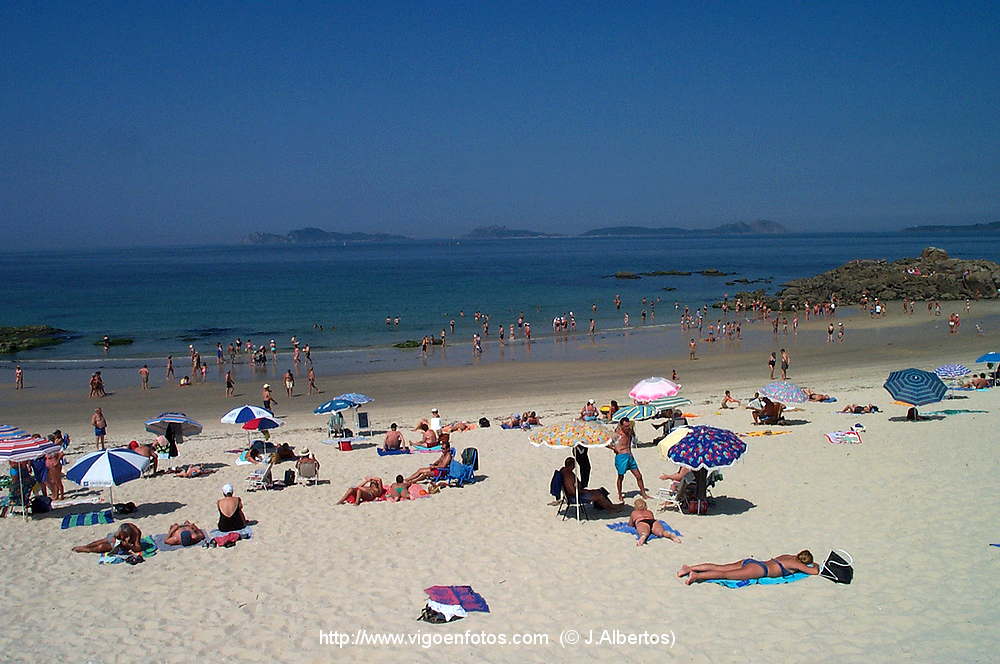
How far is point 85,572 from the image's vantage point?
9.33 meters

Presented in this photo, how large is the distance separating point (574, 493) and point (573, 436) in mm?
805

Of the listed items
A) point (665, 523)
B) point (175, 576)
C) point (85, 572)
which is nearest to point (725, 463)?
point (665, 523)

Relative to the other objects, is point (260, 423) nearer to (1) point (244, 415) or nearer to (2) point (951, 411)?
(1) point (244, 415)

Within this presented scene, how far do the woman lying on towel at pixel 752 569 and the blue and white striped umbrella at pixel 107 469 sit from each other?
824 centimetres

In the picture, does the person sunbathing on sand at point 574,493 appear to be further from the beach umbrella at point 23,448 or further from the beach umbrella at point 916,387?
the beach umbrella at point 23,448

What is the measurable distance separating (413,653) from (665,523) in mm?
4596

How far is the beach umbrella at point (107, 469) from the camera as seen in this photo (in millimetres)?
11383

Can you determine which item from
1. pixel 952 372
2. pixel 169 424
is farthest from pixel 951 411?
pixel 169 424

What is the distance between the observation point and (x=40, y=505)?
11883mm

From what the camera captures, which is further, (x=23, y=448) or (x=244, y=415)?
(x=244, y=415)

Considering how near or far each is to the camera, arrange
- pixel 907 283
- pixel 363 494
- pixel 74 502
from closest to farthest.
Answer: pixel 363 494
pixel 74 502
pixel 907 283

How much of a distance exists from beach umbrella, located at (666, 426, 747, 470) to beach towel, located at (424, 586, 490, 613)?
Answer: 146 inches

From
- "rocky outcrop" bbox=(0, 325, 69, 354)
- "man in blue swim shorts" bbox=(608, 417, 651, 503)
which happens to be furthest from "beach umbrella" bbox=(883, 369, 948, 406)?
"rocky outcrop" bbox=(0, 325, 69, 354)

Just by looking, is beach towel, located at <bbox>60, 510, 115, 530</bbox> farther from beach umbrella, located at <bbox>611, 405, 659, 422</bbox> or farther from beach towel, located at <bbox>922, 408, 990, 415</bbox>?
beach towel, located at <bbox>922, 408, 990, 415</bbox>
